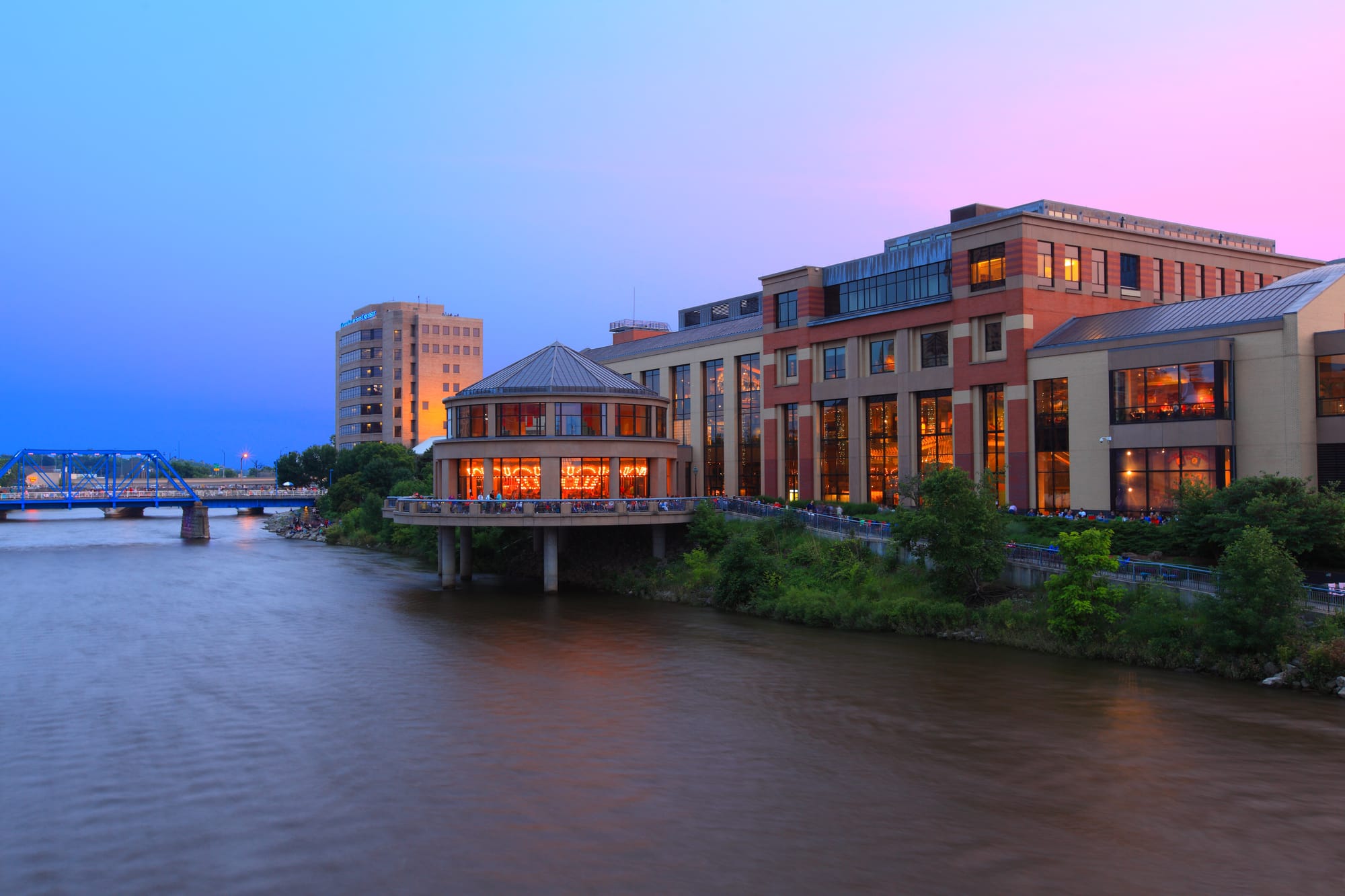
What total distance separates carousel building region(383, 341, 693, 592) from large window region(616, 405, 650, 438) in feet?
0.21

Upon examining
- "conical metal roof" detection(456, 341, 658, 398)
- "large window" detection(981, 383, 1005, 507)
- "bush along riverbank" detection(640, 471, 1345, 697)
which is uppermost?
"conical metal roof" detection(456, 341, 658, 398)

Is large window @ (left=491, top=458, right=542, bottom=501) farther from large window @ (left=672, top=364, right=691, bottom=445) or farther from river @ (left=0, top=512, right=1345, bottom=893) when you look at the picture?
large window @ (left=672, top=364, right=691, bottom=445)

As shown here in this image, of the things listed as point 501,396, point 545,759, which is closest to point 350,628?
point 501,396

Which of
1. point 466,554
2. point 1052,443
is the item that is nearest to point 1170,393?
point 1052,443

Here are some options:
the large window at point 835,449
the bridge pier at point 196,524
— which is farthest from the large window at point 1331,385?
the bridge pier at point 196,524

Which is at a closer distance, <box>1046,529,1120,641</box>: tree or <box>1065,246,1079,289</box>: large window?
<box>1046,529,1120,641</box>: tree

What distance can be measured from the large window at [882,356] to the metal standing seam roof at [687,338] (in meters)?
12.0

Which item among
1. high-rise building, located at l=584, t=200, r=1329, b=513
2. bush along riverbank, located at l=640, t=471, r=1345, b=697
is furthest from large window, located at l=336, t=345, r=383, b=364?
bush along riverbank, located at l=640, t=471, r=1345, b=697

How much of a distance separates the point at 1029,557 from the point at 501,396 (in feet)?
111

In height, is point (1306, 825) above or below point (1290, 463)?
below

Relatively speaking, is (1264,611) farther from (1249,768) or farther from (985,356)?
(985,356)

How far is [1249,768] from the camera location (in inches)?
1005

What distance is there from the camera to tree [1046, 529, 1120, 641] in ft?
124

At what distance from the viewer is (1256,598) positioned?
107 ft
